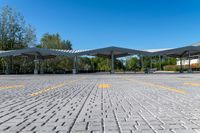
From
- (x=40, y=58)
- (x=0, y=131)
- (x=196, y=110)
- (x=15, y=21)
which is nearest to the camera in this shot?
(x=0, y=131)

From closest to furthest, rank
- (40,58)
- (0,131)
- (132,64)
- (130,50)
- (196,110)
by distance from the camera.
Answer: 1. (0,131)
2. (196,110)
3. (130,50)
4. (40,58)
5. (132,64)

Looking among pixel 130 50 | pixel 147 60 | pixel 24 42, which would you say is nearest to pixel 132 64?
pixel 147 60

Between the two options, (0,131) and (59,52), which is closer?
(0,131)

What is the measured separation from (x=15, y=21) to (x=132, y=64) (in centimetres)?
3802

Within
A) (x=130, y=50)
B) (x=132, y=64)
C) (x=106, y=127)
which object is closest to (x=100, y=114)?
(x=106, y=127)

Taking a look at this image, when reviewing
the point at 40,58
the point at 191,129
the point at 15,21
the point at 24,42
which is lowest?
the point at 191,129

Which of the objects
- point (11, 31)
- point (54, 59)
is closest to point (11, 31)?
point (11, 31)

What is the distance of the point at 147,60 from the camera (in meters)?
86.3

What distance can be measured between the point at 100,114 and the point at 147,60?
8235cm

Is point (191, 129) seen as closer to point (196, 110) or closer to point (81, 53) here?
point (196, 110)

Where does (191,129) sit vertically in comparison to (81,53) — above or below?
below

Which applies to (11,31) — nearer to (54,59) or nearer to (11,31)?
(11,31)

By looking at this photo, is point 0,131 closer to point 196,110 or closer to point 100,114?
point 100,114

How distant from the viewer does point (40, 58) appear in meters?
52.3
